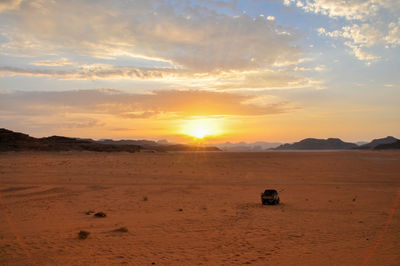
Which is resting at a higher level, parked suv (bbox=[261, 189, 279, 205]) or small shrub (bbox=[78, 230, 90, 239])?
parked suv (bbox=[261, 189, 279, 205])

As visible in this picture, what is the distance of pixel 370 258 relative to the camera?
950cm

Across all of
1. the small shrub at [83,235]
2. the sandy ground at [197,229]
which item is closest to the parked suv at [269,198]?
the sandy ground at [197,229]

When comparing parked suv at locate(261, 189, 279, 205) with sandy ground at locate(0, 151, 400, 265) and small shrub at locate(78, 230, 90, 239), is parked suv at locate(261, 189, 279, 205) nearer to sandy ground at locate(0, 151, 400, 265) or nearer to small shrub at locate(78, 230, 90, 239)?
sandy ground at locate(0, 151, 400, 265)

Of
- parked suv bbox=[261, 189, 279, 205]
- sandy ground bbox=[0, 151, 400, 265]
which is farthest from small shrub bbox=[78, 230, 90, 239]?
parked suv bbox=[261, 189, 279, 205]

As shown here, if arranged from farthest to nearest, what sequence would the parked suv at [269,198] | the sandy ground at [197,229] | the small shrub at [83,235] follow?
1. the parked suv at [269,198]
2. the small shrub at [83,235]
3. the sandy ground at [197,229]

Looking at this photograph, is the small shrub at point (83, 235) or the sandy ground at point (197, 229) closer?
the sandy ground at point (197, 229)

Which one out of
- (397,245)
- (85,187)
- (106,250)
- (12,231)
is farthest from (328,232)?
(85,187)

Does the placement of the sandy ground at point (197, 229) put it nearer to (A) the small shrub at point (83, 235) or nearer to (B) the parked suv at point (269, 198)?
(A) the small shrub at point (83, 235)

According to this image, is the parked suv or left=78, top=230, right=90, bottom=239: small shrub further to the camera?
the parked suv

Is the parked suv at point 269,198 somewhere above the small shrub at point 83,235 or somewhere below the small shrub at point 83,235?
above

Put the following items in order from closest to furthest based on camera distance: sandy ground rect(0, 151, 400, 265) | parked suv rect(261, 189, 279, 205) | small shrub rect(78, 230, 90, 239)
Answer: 1. sandy ground rect(0, 151, 400, 265)
2. small shrub rect(78, 230, 90, 239)
3. parked suv rect(261, 189, 279, 205)

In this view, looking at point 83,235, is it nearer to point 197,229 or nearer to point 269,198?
point 197,229

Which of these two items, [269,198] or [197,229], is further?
[269,198]

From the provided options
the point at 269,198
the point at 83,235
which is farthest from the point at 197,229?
the point at 269,198
